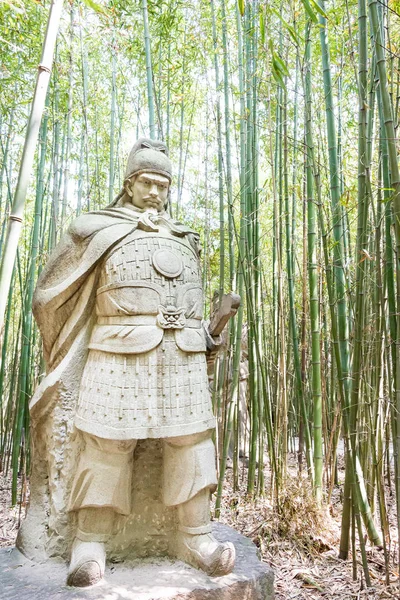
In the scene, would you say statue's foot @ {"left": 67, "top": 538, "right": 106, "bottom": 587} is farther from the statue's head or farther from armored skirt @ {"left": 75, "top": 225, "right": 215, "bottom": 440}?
the statue's head

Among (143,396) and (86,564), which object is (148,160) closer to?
(143,396)

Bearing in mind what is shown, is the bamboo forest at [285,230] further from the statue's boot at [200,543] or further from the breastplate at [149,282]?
the statue's boot at [200,543]

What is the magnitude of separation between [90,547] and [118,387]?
0.61 meters

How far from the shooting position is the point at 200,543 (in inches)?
79.9

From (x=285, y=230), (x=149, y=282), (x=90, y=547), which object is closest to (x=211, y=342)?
(x=149, y=282)

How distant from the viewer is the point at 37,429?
2.24 meters

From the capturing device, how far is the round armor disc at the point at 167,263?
2.14 metres

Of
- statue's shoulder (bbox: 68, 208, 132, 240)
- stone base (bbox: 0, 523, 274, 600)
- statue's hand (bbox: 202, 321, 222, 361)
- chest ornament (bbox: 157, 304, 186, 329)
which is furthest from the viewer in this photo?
statue's hand (bbox: 202, 321, 222, 361)

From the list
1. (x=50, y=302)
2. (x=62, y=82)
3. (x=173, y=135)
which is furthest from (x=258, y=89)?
(x=173, y=135)

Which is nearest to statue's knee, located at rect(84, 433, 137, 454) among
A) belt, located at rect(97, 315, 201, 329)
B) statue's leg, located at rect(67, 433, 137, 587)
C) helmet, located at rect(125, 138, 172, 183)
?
statue's leg, located at rect(67, 433, 137, 587)

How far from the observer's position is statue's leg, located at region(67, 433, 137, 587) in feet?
6.42

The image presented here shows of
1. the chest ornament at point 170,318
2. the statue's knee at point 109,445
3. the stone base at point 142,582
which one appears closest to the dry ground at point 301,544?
the stone base at point 142,582

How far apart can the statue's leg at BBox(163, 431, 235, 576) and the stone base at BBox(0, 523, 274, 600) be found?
67mm

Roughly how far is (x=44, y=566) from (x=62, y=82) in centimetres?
361
